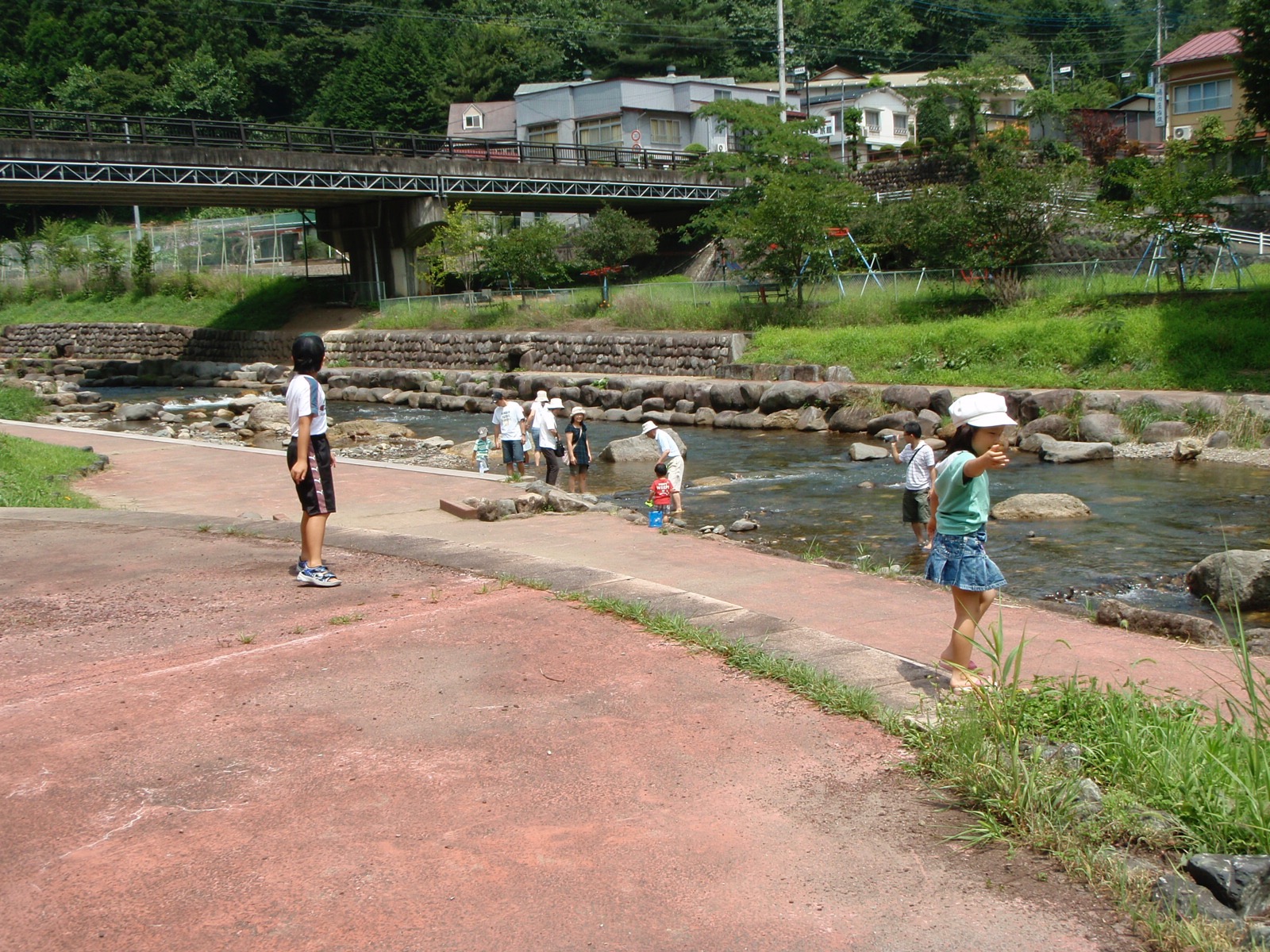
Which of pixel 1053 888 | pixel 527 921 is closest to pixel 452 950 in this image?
pixel 527 921

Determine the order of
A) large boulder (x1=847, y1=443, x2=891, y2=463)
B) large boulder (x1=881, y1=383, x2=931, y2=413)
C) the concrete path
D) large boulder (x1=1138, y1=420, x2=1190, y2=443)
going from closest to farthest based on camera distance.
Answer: the concrete path < large boulder (x1=1138, y1=420, x2=1190, y2=443) < large boulder (x1=847, y1=443, x2=891, y2=463) < large boulder (x1=881, y1=383, x2=931, y2=413)

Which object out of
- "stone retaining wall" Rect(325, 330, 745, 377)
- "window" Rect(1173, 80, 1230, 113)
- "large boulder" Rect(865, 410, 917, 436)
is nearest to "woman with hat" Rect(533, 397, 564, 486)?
"large boulder" Rect(865, 410, 917, 436)

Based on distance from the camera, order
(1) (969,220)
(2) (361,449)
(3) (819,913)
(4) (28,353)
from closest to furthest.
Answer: (3) (819,913)
(2) (361,449)
(1) (969,220)
(4) (28,353)

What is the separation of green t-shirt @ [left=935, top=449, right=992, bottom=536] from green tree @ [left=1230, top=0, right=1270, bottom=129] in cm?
2344

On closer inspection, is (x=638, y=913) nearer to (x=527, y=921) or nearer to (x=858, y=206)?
(x=527, y=921)

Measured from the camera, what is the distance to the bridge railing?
126 ft

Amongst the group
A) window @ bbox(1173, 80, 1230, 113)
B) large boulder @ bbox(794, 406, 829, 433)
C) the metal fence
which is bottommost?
large boulder @ bbox(794, 406, 829, 433)

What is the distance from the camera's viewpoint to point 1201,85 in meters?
44.4

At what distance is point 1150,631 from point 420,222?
134 ft

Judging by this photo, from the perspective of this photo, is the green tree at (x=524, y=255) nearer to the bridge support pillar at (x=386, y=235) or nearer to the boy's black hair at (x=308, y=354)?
the bridge support pillar at (x=386, y=235)

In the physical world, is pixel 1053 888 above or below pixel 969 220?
below

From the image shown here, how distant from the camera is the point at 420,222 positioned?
45.4 m

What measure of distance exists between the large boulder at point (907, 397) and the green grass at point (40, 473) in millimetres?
16562

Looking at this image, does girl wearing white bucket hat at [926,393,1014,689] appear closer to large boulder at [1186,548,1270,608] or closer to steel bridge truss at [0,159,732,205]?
large boulder at [1186,548,1270,608]
